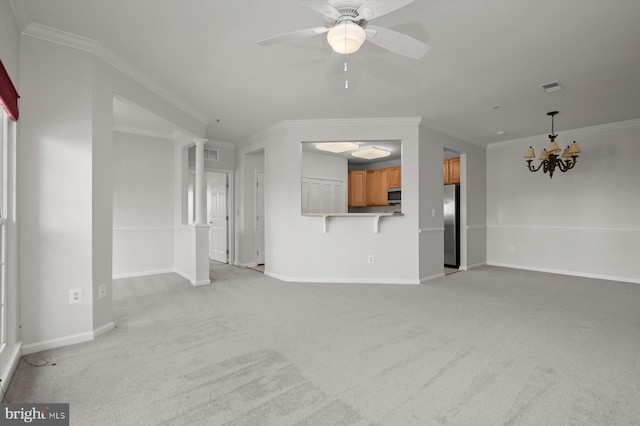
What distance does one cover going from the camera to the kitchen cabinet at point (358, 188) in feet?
26.7

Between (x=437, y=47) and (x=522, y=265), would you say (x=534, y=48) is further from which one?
(x=522, y=265)

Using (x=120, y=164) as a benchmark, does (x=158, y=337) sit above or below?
below

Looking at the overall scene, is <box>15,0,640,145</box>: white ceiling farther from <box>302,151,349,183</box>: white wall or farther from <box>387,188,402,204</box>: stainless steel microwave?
<box>387,188,402,204</box>: stainless steel microwave

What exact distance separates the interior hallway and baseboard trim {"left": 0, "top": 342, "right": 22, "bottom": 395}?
0.04 m

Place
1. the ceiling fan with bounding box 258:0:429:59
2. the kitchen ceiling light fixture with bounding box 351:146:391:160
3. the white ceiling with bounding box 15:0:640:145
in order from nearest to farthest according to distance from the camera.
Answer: the ceiling fan with bounding box 258:0:429:59
the white ceiling with bounding box 15:0:640:145
the kitchen ceiling light fixture with bounding box 351:146:391:160

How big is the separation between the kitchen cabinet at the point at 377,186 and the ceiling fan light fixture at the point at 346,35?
5.88 m

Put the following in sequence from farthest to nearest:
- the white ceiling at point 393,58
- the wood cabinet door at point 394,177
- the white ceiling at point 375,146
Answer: the wood cabinet door at point 394,177 < the white ceiling at point 375,146 < the white ceiling at point 393,58

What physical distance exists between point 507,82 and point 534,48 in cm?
71

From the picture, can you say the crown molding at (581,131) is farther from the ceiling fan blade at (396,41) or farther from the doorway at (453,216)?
the ceiling fan blade at (396,41)

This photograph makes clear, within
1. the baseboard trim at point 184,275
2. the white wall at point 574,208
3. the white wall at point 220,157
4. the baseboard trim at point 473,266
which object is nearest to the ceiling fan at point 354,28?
the baseboard trim at point 184,275

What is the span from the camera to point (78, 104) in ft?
8.54

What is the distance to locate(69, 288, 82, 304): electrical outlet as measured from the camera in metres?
2.59

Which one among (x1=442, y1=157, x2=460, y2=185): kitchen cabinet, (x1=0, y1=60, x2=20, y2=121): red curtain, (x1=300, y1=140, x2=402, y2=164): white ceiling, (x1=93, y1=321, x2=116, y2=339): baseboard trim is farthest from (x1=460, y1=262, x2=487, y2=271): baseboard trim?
(x1=0, y1=60, x2=20, y2=121): red curtain

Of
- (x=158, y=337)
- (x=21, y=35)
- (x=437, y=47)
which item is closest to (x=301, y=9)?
(x=437, y=47)
